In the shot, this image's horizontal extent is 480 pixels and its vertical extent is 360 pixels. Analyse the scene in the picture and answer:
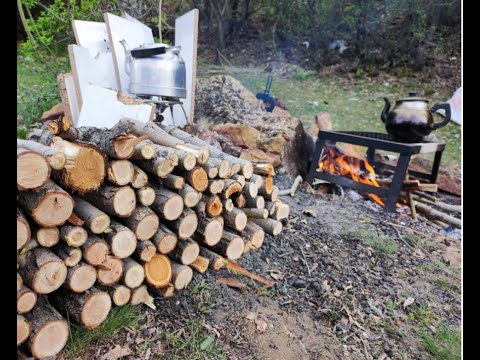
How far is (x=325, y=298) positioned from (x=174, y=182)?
1.12 meters

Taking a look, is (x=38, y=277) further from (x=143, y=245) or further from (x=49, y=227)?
(x=143, y=245)

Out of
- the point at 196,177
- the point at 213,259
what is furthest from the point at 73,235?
the point at 213,259

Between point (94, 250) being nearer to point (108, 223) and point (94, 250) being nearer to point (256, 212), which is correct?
point (108, 223)

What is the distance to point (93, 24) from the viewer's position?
4418 mm

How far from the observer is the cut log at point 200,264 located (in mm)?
2180

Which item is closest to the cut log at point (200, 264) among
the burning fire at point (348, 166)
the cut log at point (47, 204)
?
the cut log at point (47, 204)

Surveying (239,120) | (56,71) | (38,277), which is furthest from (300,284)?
(56,71)

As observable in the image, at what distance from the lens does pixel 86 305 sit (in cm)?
168

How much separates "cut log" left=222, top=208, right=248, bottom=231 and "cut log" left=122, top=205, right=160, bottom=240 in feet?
1.69

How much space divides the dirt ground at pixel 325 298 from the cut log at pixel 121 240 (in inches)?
14.3

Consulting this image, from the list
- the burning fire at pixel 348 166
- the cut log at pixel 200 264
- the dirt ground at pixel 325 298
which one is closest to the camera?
the dirt ground at pixel 325 298

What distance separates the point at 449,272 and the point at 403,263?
342 mm

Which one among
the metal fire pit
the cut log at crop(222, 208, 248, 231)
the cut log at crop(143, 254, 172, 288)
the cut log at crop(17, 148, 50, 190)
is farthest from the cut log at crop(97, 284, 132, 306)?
the metal fire pit

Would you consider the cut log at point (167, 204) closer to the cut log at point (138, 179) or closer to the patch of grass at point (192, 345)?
the cut log at point (138, 179)
